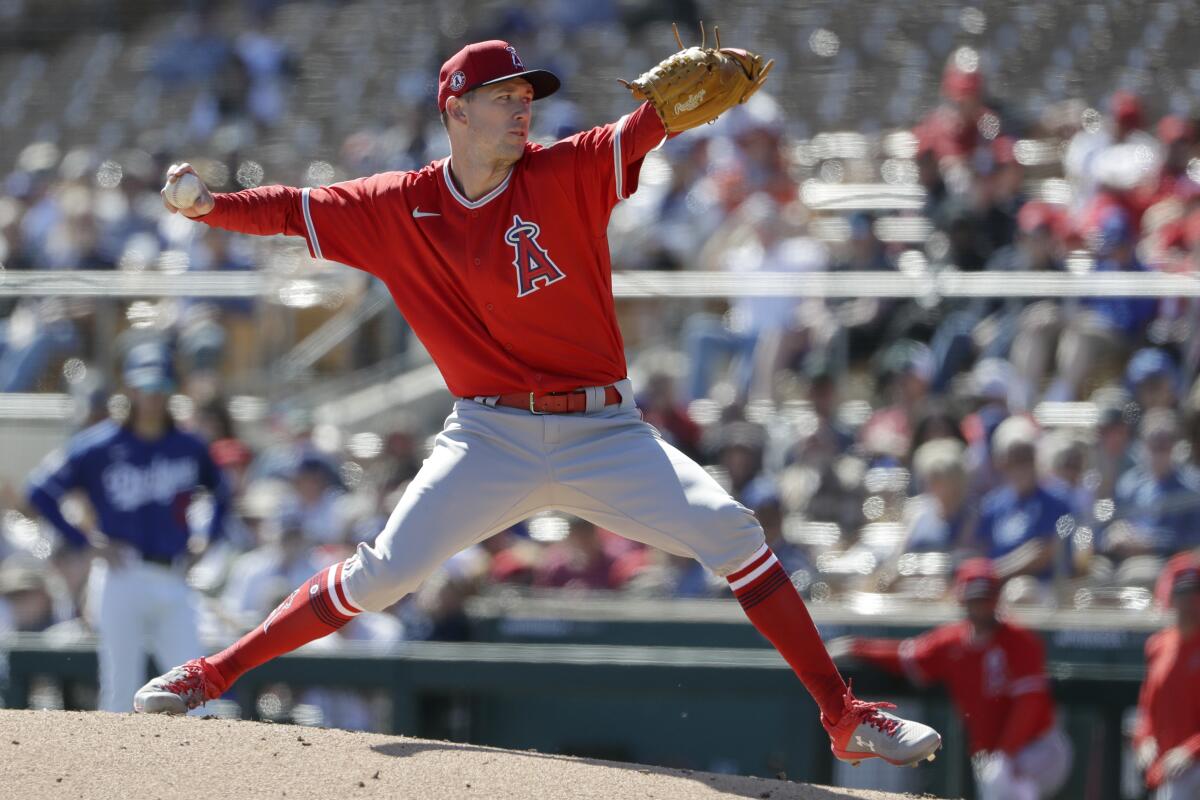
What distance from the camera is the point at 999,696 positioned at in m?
6.61

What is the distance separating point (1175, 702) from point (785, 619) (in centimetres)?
285

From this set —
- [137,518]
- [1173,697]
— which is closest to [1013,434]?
[1173,697]

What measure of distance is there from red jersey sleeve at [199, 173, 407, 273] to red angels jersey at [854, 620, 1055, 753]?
3.35 meters

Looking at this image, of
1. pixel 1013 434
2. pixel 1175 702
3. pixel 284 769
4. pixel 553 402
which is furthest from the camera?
pixel 1013 434

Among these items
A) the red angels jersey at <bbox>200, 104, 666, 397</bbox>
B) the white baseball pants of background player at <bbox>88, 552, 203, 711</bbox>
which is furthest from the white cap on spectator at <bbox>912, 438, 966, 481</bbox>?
the red angels jersey at <bbox>200, 104, 666, 397</bbox>

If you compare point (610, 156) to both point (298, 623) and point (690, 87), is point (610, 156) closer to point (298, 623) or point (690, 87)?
point (690, 87)

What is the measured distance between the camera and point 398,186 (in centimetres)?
421

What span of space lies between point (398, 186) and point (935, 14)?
748 cm

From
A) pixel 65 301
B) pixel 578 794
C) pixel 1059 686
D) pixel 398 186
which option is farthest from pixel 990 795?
pixel 65 301

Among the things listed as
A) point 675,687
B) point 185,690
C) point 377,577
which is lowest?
point 675,687

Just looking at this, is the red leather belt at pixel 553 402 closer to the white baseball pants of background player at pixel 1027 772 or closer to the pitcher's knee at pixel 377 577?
the pitcher's knee at pixel 377 577

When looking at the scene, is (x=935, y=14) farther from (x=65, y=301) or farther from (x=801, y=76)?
(x=65, y=301)

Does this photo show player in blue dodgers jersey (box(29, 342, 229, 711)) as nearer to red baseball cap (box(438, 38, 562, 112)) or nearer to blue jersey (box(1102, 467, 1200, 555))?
red baseball cap (box(438, 38, 562, 112))

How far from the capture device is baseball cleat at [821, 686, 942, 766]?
3.98 meters
